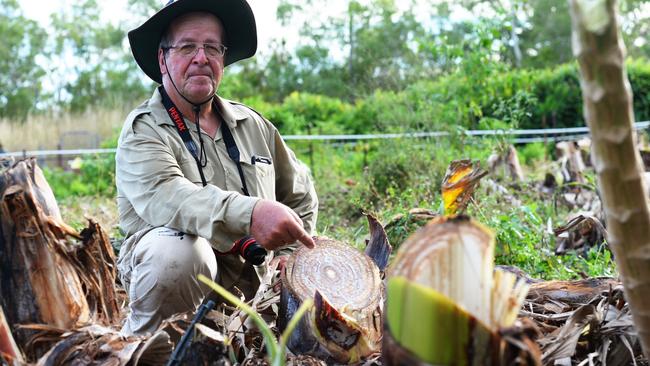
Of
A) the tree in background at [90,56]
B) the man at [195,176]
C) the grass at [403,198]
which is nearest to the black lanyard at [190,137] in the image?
the man at [195,176]

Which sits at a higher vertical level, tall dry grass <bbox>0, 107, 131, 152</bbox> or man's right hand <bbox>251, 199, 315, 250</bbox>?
tall dry grass <bbox>0, 107, 131, 152</bbox>

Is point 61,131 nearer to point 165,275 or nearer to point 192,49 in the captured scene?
point 192,49

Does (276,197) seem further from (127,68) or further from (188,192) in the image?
(127,68)

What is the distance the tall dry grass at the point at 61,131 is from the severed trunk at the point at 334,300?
11.1 meters

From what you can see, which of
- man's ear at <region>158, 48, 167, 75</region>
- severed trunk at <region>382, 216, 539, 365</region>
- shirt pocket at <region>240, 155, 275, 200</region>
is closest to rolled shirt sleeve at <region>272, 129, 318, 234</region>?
shirt pocket at <region>240, 155, 275, 200</region>

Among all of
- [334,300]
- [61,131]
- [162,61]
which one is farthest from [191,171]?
[61,131]

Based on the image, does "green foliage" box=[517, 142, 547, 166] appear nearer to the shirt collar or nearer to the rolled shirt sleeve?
the rolled shirt sleeve

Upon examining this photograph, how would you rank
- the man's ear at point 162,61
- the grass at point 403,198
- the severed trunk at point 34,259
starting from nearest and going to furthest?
the severed trunk at point 34,259 → the man's ear at point 162,61 → the grass at point 403,198

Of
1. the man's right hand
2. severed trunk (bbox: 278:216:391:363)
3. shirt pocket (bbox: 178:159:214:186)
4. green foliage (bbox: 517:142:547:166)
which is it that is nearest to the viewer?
severed trunk (bbox: 278:216:391:363)

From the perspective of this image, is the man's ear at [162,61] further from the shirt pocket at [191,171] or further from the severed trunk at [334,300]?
the severed trunk at [334,300]

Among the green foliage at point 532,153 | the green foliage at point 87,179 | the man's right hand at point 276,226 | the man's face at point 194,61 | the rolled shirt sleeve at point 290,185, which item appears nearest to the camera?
the man's right hand at point 276,226

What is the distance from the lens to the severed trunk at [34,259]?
178 cm

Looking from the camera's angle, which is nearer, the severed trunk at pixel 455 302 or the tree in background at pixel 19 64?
the severed trunk at pixel 455 302

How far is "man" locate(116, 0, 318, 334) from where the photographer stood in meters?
2.45
